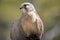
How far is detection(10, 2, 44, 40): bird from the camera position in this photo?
458 mm

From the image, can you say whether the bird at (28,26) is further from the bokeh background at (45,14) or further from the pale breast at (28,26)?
the bokeh background at (45,14)

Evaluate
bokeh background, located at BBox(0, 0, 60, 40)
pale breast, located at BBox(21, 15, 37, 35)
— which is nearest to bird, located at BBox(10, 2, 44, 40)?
pale breast, located at BBox(21, 15, 37, 35)

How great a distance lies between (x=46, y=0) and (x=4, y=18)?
487 millimetres

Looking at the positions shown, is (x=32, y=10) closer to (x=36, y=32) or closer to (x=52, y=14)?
(x=36, y=32)

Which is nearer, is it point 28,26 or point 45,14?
point 28,26

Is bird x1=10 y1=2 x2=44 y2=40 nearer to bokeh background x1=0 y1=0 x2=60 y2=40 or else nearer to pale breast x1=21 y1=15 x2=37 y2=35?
pale breast x1=21 y1=15 x2=37 y2=35

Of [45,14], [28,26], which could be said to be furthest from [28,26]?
[45,14]

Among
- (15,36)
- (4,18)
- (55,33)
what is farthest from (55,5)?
(15,36)

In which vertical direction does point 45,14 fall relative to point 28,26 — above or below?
below

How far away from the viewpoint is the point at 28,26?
1.50ft

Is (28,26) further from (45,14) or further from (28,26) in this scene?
(45,14)

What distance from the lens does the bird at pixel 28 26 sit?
0.46 m

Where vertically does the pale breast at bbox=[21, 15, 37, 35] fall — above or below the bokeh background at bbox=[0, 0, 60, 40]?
above

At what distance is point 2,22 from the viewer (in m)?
2.06
